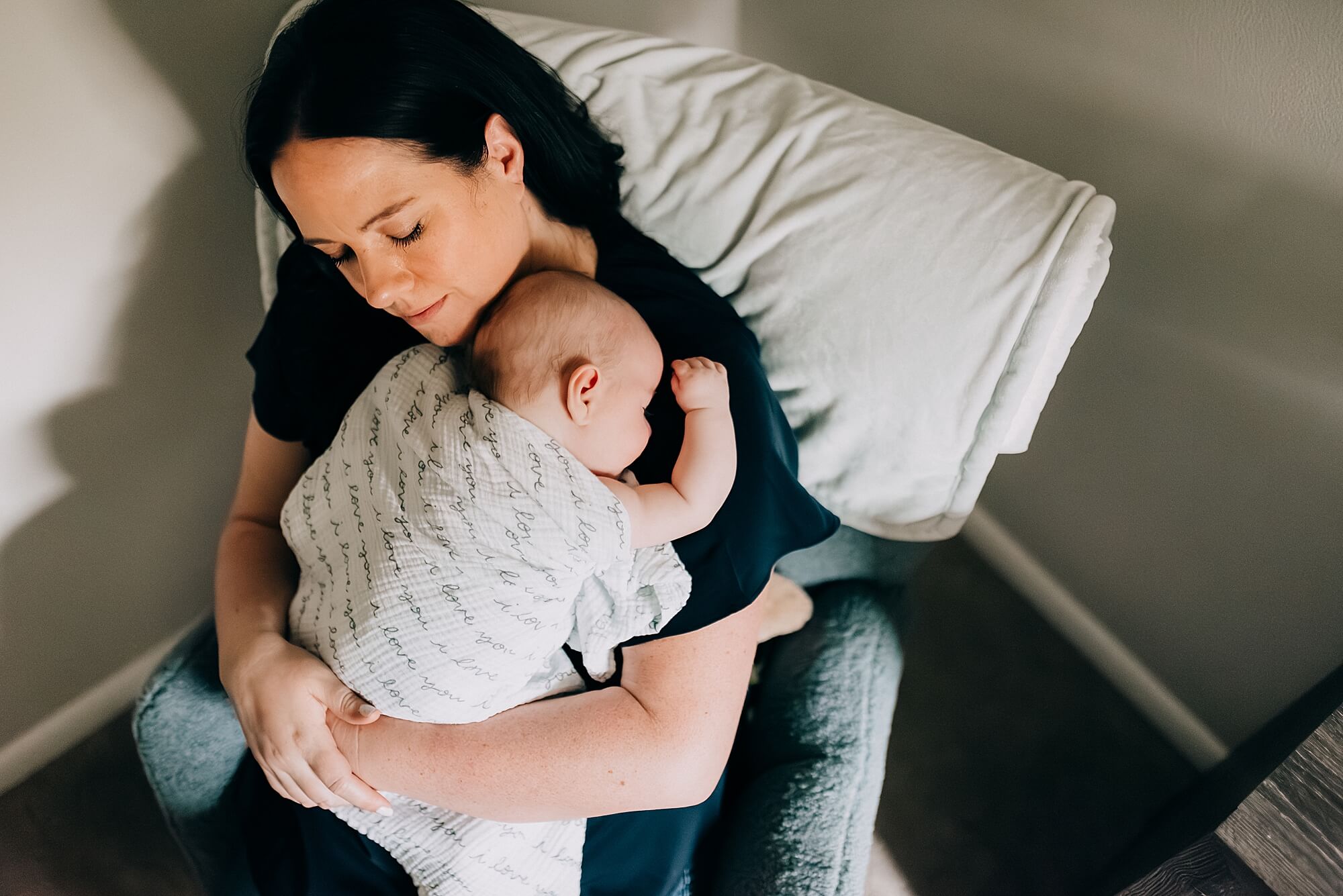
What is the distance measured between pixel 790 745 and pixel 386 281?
674mm

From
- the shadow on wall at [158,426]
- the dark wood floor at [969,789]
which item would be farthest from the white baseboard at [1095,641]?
the shadow on wall at [158,426]

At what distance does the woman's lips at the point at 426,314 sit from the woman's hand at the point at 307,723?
1.20ft

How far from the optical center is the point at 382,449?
2.63 ft

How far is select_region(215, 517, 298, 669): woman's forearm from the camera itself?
0.91m

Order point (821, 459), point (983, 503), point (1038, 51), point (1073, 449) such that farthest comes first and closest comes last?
point (983, 503), point (1073, 449), point (1038, 51), point (821, 459)

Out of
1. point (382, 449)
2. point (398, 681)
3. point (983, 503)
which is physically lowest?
point (983, 503)

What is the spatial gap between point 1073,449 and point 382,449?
3.56 ft

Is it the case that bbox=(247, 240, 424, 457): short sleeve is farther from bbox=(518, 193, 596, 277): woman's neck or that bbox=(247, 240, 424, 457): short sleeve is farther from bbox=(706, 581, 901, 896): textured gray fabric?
bbox=(706, 581, 901, 896): textured gray fabric

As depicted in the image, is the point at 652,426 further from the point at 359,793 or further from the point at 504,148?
the point at 359,793

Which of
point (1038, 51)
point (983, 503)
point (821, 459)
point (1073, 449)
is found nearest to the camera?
point (821, 459)

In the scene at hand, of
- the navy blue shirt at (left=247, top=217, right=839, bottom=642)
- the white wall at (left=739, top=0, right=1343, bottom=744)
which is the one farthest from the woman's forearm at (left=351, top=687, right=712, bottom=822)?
the white wall at (left=739, top=0, right=1343, bottom=744)

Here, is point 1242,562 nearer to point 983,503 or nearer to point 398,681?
point 983,503

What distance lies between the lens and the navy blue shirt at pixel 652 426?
2.59 ft

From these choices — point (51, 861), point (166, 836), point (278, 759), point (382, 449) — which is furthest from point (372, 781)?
point (51, 861)
